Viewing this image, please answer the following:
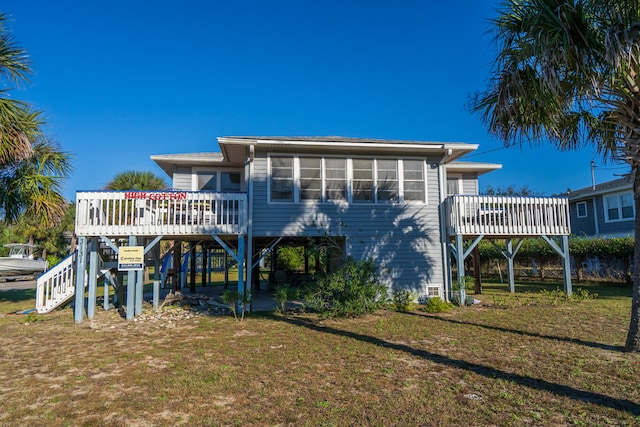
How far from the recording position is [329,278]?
9758 mm

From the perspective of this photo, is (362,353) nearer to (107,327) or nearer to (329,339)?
(329,339)

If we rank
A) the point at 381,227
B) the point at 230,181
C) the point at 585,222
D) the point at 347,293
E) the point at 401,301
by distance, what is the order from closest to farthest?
the point at 347,293 → the point at 401,301 → the point at 381,227 → the point at 230,181 → the point at 585,222

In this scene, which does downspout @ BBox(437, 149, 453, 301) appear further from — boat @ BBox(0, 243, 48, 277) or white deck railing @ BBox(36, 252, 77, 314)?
boat @ BBox(0, 243, 48, 277)

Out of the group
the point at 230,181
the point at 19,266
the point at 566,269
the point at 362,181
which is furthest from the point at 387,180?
the point at 19,266

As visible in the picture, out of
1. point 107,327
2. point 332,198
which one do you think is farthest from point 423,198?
point 107,327

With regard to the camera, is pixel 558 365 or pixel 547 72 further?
pixel 547 72

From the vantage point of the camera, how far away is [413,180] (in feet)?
39.8

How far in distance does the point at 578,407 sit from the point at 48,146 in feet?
44.8

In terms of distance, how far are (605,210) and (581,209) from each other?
90.0 inches

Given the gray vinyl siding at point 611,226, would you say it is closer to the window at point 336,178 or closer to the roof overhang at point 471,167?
the roof overhang at point 471,167

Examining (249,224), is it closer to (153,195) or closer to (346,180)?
(153,195)

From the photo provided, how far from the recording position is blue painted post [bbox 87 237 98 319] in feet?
32.5

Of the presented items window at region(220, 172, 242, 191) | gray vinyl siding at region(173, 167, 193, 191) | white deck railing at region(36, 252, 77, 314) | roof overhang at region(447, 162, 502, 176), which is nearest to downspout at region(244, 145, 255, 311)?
window at region(220, 172, 242, 191)

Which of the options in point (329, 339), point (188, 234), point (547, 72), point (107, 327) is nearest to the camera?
point (547, 72)
